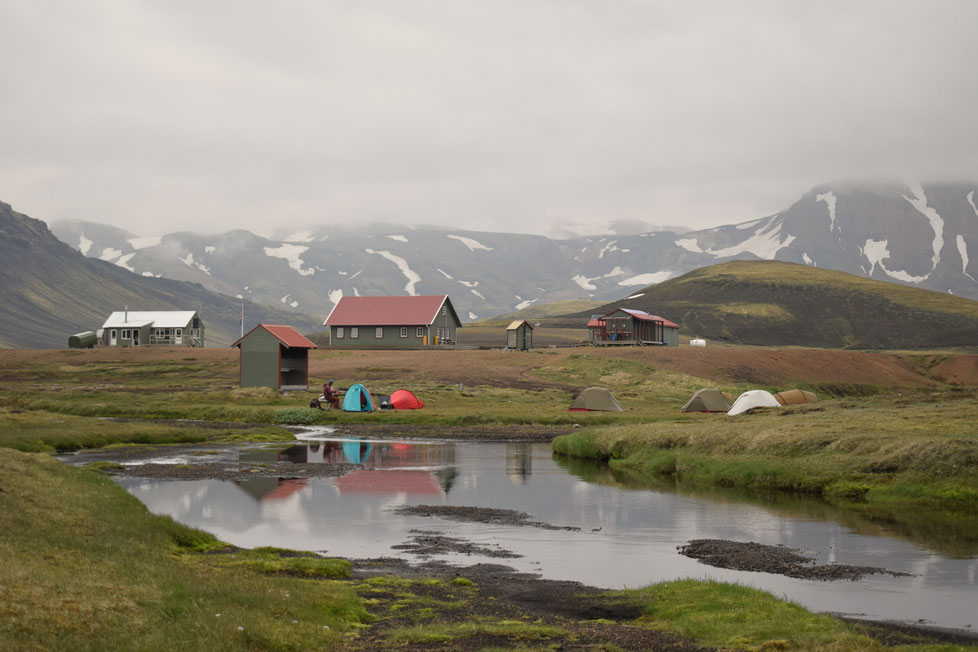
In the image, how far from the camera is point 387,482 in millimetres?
40344

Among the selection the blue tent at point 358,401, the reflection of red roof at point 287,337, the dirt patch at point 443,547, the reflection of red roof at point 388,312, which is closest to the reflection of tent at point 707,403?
the blue tent at point 358,401

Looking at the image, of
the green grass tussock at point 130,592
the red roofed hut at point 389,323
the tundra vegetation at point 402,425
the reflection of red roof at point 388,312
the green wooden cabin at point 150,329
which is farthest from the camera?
the green wooden cabin at point 150,329

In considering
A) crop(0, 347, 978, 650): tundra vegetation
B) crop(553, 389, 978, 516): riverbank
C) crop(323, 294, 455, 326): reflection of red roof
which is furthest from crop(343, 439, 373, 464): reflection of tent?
crop(323, 294, 455, 326): reflection of red roof

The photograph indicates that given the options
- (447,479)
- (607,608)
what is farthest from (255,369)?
(607,608)

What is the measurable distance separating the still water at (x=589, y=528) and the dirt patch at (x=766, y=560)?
0.48 metres

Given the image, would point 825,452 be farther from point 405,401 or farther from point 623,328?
point 623,328

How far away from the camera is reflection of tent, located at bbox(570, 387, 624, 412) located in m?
74.5

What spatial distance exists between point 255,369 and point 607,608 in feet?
216

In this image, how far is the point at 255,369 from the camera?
8125 cm

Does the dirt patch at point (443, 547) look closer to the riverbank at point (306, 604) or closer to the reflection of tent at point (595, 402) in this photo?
the riverbank at point (306, 604)

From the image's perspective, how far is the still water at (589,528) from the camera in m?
22.3

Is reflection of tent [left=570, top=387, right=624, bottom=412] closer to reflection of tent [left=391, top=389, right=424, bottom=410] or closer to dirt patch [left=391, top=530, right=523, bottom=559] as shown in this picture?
reflection of tent [left=391, top=389, right=424, bottom=410]

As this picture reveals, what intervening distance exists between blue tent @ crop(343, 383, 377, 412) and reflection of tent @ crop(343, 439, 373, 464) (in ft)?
47.9

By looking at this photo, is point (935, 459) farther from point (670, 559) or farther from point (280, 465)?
point (280, 465)
